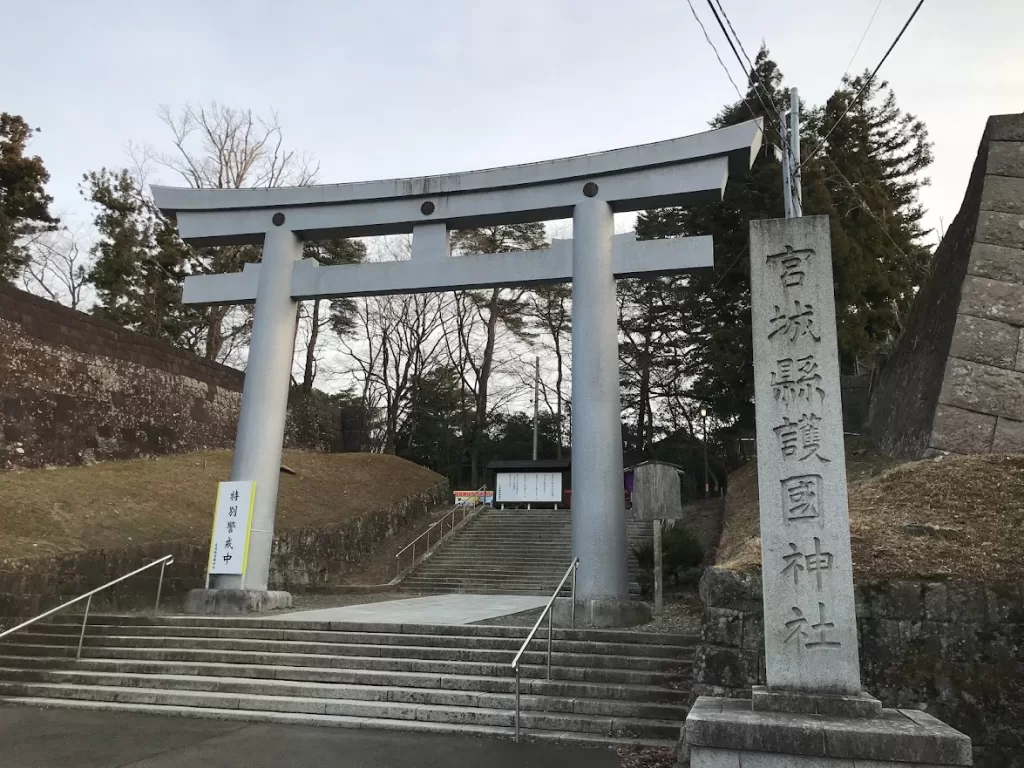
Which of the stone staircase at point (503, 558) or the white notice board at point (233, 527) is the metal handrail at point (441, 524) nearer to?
the stone staircase at point (503, 558)

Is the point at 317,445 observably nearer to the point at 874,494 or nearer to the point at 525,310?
the point at 525,310

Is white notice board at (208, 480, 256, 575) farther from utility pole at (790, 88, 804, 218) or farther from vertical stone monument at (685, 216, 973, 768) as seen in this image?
utility pole at (790, 88, 804, 218)

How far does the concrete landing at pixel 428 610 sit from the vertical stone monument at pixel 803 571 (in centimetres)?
463

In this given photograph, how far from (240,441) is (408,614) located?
3.37 meters

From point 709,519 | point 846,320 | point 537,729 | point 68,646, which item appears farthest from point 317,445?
point 537,729

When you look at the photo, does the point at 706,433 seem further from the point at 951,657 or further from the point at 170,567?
the point at 951,657

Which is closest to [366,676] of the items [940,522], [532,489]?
[940,522]

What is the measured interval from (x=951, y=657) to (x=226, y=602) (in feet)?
25.4

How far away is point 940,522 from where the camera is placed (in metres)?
5.44

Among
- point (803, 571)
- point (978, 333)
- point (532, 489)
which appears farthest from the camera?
point (532, 489)

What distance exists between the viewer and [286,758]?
440cm

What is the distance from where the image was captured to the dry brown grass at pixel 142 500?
9.25 metres

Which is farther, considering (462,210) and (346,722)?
(462,210)

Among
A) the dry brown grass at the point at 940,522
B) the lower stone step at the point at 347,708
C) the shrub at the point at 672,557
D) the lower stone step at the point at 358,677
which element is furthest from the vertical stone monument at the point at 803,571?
the shrub at the point at 672,557
